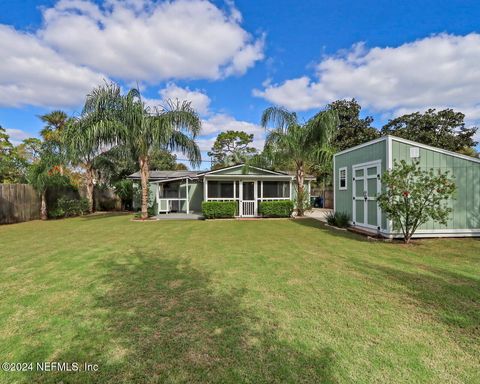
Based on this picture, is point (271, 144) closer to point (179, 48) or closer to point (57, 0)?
point (179, 48)

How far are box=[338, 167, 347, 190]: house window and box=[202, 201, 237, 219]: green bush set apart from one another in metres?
5.88

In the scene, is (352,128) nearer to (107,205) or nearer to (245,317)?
(107,205)

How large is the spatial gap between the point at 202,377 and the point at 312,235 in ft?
24.0

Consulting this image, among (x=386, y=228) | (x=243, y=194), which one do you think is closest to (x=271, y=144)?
(x=243, y=194)

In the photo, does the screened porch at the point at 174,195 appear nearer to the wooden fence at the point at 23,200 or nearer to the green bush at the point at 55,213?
the wooden fence at the point at 23,200

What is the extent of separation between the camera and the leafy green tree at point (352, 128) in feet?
91.7

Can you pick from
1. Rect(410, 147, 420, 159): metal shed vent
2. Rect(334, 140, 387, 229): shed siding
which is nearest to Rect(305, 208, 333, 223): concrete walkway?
Rect(334, 140, 387, 229): shed siding

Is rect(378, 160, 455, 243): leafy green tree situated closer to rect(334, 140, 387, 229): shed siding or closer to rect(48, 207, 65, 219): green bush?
rect(334, 140, 387, 229): shed siding

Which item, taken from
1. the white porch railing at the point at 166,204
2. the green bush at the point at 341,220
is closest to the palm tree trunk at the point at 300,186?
the green bush at the point at 341,220

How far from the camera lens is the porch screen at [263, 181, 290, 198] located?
636 inches

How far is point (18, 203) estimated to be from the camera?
1317cm

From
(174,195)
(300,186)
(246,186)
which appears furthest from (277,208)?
(174,195)

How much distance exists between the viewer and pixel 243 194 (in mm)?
15781

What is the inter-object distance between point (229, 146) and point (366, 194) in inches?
1277
